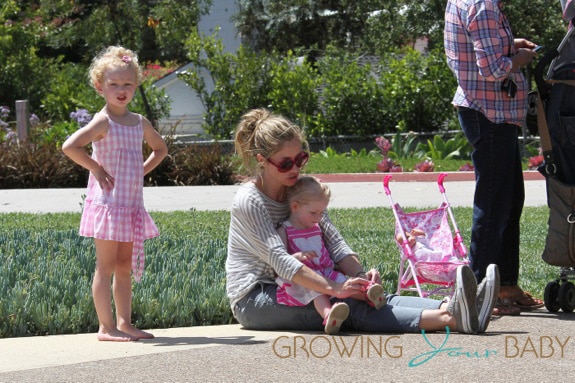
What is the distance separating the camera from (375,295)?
5.35 meters

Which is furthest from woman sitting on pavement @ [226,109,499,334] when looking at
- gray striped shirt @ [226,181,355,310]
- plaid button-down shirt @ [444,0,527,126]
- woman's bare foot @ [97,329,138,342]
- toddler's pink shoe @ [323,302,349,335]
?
plaid button-down shirt @ [444,0,527,126]

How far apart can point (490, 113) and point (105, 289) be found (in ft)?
7.38

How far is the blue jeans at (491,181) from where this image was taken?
238 inches

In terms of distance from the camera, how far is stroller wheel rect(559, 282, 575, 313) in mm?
6074

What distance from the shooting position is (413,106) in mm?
24047

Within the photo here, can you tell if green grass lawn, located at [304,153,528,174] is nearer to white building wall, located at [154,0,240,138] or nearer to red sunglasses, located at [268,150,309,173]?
white building wall, located at [154,0,240,138]

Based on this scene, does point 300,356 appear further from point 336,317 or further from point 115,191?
point 115,191

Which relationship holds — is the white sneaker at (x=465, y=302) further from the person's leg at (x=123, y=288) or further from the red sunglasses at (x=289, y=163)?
the person's leg at (x=123, y=288)

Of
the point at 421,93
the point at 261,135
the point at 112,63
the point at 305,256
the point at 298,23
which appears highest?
the point at 298,23

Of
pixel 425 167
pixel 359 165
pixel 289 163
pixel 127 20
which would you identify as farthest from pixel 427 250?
pixel 127 20

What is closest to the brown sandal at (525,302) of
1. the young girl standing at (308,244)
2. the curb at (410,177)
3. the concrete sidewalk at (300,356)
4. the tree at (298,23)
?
the concrete sidewalk at (300,356)

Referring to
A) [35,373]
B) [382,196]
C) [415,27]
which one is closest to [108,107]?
[35,373]

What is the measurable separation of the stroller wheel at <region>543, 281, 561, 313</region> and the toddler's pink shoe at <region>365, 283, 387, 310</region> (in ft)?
3.78

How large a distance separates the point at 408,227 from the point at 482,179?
1.62 ft
